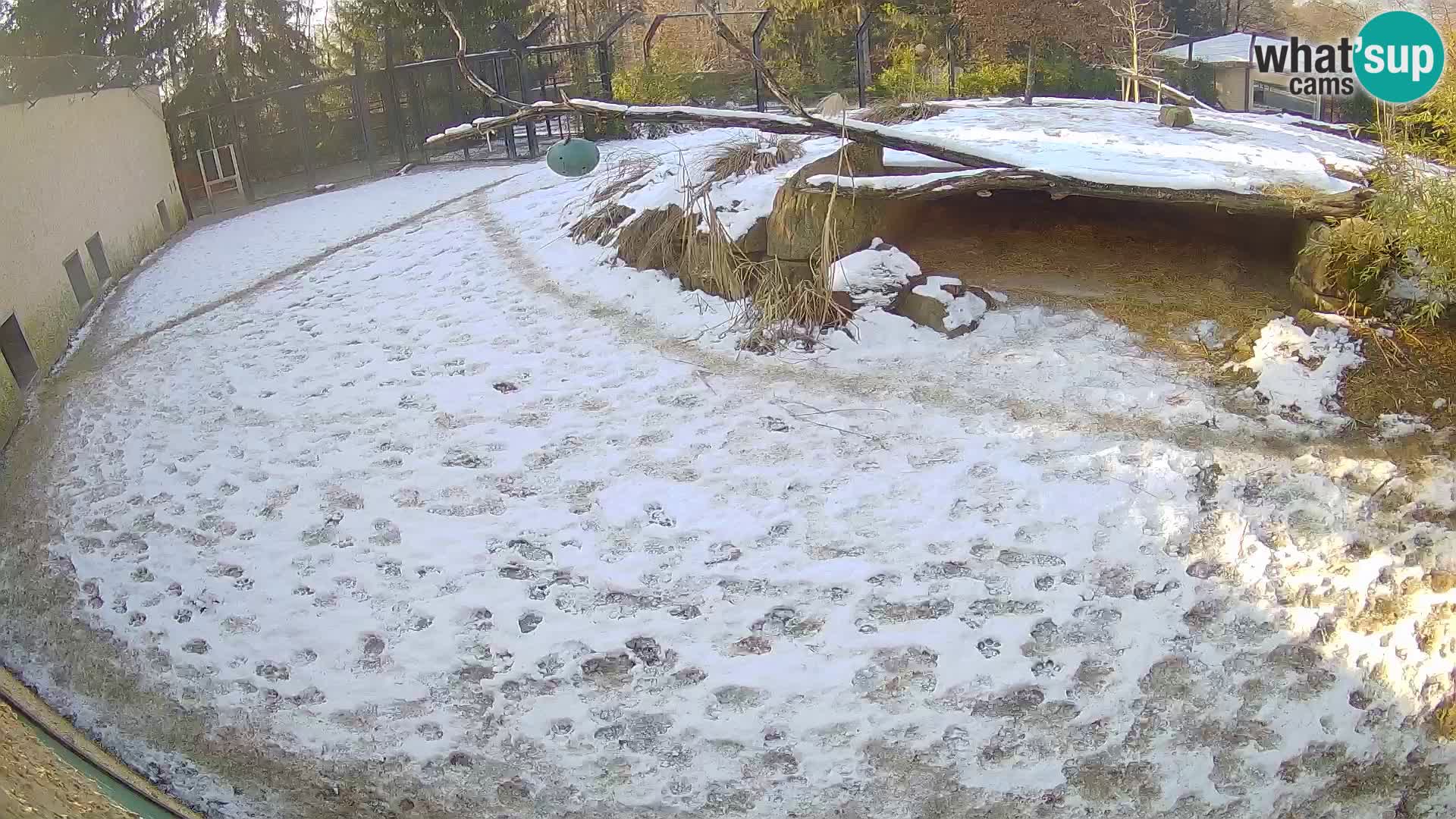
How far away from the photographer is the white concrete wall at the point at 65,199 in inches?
240

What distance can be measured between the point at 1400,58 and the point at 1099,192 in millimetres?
1917

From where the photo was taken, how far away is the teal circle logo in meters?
5.20

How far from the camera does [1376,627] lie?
348cm

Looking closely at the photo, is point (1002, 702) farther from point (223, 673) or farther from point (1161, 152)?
point (1161, 152)

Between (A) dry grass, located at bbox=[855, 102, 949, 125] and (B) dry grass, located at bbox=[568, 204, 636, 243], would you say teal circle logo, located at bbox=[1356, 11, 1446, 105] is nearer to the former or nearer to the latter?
(A) dry grass, located at bbox=[855, 102, 949, 125]

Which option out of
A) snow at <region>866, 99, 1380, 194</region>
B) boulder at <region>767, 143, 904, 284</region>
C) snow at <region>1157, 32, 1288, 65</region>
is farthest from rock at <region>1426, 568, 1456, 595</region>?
snow at <region>1157, 32, 1288, 65</region>

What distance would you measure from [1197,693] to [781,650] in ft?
4.56

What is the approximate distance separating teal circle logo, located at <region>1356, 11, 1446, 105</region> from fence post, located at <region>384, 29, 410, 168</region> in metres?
10.5

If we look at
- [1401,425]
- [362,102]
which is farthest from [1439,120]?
[362,102]

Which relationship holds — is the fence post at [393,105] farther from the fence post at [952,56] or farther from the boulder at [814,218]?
the boulder at [814,218]

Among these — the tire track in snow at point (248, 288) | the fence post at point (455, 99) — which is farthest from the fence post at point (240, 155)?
the tire track in snow at point (248, 288)

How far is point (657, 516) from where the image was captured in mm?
4301

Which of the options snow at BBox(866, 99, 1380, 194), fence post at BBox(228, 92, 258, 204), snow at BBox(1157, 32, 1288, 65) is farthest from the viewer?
snow at BBox(1157, 32, 1288, 65)

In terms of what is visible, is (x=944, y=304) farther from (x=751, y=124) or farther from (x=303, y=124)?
(x=303, y=124)
